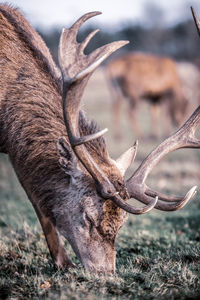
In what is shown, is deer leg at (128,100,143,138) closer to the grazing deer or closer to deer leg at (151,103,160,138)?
the grazing deer

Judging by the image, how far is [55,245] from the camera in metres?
4.91

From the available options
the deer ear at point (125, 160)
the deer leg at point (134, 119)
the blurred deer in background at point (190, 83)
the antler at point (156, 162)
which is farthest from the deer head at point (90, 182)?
the blurred deer in background at point (190, 83)

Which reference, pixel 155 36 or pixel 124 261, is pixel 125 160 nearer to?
pixel 124 261

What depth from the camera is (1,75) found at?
5.07m

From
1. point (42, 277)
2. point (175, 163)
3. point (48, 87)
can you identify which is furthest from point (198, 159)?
point (42, 277)

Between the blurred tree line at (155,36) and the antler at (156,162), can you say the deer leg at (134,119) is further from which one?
the blurred tree line at (155,36)

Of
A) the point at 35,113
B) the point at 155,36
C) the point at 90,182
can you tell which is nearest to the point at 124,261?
the point at 90,182

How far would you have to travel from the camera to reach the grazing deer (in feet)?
60.3

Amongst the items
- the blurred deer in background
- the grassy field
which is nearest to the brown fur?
the grassy field

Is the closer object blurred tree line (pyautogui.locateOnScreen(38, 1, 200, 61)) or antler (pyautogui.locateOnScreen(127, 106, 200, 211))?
antler (pyautogui.locateOnScreen(127, 106, 200, 211))

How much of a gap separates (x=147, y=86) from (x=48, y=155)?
46.6ft

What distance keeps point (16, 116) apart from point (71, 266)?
1646 millimetres

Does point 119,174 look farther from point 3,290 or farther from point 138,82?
point 138,82

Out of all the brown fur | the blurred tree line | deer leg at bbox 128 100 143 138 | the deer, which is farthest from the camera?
the blurred tree line
